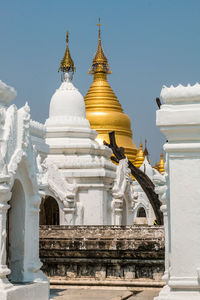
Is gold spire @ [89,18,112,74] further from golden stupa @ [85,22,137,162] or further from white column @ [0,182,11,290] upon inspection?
white column @ [0,182,11,290]

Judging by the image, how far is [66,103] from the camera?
23344 mm

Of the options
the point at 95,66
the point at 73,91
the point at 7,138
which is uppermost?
the point at 95,66

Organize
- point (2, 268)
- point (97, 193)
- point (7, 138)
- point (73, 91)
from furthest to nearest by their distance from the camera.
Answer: point (73, 91) < point (97, 193) < point (7, 138) < point (2, 268)

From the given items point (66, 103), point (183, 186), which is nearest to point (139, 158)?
point (66, 103)

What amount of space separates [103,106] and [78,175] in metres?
21.4

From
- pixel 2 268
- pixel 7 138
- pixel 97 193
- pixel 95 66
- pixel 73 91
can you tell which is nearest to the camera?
pixel 2 268

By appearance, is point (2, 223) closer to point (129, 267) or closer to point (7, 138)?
point (7, 138)

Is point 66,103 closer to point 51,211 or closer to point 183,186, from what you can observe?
point 51,211

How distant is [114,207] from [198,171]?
1425cm

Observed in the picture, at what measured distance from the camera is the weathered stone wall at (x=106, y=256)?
32.8 ft

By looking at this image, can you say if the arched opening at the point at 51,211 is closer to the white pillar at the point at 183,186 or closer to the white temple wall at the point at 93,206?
the white temple wall at the point at 93,206

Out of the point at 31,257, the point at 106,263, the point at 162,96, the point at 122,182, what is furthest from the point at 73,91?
the point at 162,96

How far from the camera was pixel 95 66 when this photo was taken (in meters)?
42.6

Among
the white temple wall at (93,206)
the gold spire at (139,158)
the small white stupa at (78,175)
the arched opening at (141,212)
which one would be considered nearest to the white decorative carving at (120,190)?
the small white stupa at (78,175)
